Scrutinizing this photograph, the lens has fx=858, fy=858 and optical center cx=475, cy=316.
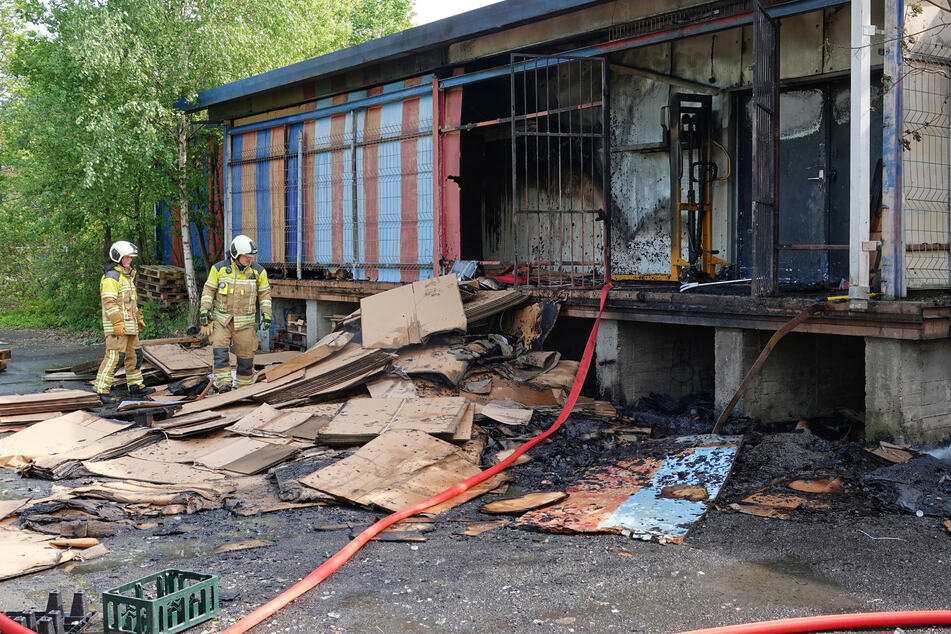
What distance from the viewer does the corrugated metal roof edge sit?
9.54 metres

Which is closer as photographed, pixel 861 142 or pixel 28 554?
pixel 28 554

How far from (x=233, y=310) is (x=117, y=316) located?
1.53 meters

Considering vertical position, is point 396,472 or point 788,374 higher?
point 788,374

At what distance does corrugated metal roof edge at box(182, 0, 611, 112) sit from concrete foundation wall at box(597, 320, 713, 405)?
346cm

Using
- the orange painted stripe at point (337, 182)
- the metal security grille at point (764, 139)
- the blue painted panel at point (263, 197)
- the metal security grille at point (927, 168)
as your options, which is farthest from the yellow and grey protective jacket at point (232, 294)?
the metal security grille at point (927, 168)

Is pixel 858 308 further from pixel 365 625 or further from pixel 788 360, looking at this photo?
pixel 365 625

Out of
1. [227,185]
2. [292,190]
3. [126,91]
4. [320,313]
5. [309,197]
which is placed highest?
[126,91]

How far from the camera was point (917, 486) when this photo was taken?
5.63 meters

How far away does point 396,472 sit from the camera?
6.43 meters

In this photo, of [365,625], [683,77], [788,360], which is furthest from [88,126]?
[365,625]

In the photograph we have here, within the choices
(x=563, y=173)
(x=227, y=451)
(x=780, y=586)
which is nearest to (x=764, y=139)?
(x=780, y=586)

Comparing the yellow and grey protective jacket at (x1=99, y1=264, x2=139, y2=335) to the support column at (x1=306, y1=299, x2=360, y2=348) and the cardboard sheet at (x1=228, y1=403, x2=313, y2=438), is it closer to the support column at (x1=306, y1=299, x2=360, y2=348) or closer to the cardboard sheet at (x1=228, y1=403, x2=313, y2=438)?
the support column at (x1=306, y1=299, x2=360, y2=348)

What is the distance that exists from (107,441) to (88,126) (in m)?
9.06

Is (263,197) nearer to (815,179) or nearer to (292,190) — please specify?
(292,190)
